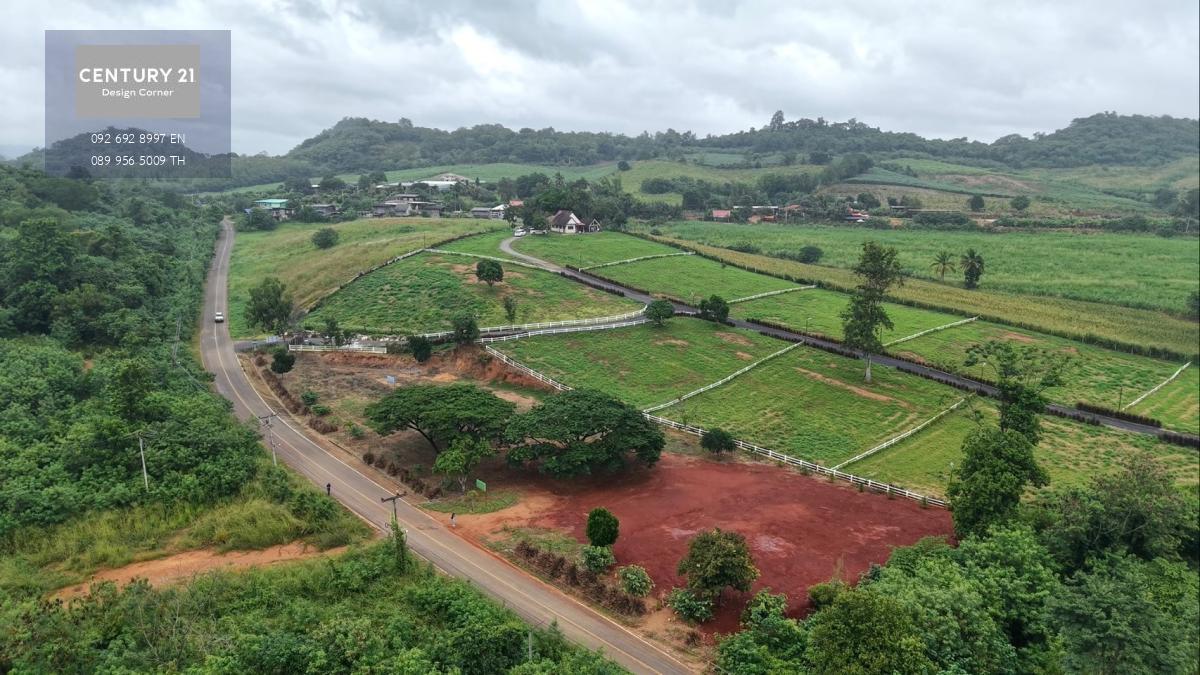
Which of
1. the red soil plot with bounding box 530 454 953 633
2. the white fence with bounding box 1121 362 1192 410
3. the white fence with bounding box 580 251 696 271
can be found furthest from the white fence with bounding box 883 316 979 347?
the white fence with bounding box 580 251 696 271

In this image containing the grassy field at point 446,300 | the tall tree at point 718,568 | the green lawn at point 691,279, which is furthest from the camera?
the green lawn at point 691,279

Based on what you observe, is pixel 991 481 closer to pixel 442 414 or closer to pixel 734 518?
pixel 734 518

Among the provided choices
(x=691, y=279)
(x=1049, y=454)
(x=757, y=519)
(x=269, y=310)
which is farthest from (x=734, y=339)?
(x=269, y=310)

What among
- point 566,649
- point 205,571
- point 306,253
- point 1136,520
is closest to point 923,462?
point 1136,520

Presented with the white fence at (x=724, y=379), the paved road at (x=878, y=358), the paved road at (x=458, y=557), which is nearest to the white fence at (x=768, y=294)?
the paved road at (x=878, y=358)

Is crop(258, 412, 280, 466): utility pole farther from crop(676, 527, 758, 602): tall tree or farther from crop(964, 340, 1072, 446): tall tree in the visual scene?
crop(964, 340, 1072, 446): tall tree

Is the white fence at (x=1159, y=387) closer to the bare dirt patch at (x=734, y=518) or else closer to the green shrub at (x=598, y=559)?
the bare dirt patch at (x=734, y=518)
